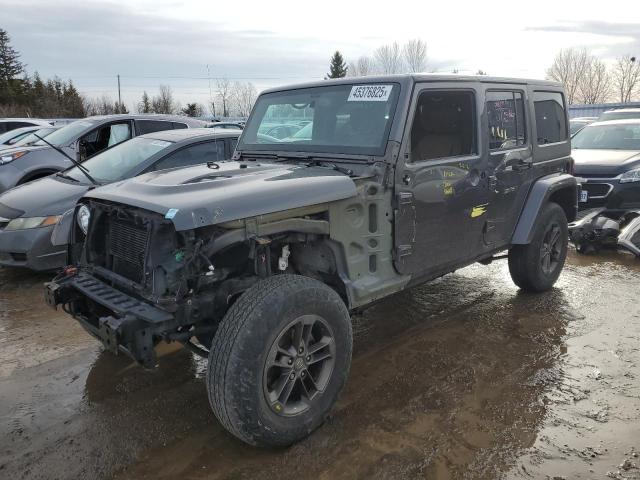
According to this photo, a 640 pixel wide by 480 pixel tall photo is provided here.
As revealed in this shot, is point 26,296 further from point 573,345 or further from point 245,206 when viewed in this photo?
point 573,345

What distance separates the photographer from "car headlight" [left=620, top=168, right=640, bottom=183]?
7309 millimetres

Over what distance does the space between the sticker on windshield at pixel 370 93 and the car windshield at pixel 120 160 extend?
117 inches

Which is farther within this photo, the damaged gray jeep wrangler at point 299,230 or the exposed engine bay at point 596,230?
the exposed engine bay at point 596,230

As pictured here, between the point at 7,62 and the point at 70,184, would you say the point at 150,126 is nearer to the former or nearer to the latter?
the point at 70,184

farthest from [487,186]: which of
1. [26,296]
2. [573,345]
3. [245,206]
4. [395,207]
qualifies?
[26,296]

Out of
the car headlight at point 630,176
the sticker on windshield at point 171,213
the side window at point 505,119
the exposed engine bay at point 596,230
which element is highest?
the side window at point 505,119

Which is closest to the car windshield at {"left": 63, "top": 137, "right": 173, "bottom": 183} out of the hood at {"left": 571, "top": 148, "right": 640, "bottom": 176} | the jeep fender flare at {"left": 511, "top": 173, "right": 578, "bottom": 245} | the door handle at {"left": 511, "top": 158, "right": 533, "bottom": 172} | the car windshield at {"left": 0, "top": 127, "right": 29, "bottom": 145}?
the door handle at {"left": 511, "top": 158, "right": 533, "bottom": 172}

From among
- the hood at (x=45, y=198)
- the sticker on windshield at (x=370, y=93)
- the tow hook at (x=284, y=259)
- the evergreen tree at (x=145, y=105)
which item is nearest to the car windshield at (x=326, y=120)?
the sticker on windshield at (x=370, y=93)

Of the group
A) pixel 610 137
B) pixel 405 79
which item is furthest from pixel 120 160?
pixel 610 137

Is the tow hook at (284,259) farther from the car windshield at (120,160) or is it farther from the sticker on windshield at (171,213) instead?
the car windshield at (120,160)

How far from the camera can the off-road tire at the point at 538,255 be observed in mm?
4941

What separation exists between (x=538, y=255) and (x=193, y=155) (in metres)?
Answer: 3.98

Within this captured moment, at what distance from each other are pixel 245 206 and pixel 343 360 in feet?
3.64

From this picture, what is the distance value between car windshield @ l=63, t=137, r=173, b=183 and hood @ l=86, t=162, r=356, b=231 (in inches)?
97.4
